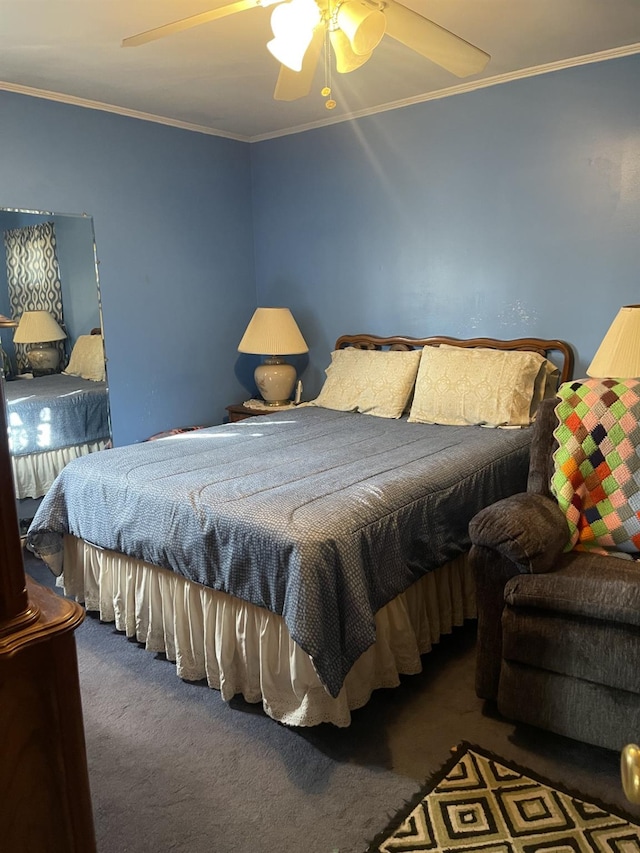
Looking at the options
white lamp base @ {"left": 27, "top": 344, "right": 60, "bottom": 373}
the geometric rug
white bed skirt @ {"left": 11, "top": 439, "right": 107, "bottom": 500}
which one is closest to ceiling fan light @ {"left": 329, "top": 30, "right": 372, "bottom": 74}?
the geometric rug

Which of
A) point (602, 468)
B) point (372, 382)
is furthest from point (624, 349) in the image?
point (372, 382)

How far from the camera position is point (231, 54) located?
277 cm

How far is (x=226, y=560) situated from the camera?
2074mm

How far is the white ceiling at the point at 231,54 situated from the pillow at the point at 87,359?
49.3 inches

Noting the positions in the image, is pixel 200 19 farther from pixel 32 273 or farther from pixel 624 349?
pixel 32 273

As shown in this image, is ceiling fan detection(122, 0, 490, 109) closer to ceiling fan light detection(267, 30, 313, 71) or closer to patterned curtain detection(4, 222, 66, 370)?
ceiling fan light detection(267, 30, 313, 71)

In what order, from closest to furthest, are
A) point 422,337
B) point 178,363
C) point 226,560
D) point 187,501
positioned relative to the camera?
point 226,560, point 187,501, point 422,337, point 178,363

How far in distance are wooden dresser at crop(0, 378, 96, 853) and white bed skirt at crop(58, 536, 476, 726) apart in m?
0.97

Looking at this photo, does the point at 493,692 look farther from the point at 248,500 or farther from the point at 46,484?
the point at 46,484

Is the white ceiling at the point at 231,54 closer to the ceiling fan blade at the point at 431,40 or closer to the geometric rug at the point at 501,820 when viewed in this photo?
the ceiling fan blade at the point at 431,40

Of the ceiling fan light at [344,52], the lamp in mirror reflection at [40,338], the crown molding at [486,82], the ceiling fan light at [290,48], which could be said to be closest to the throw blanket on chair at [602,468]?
the ceiling fan light at [344,52]

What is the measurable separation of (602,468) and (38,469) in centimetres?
279

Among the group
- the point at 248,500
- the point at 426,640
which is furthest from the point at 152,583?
the point at 426,640

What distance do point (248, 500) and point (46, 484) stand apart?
180 cm
